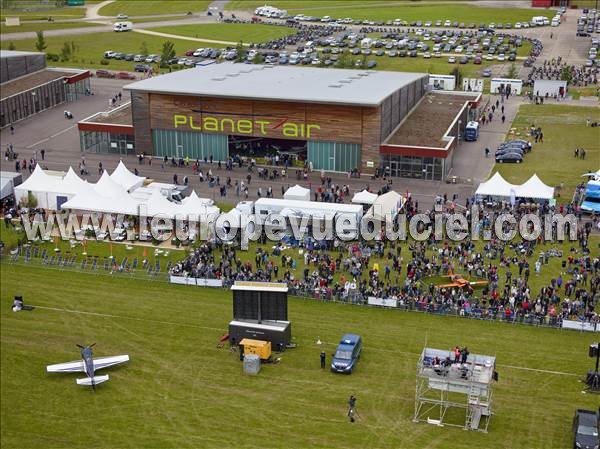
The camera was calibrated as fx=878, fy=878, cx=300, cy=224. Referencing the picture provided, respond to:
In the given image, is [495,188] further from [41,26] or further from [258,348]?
[41,26]

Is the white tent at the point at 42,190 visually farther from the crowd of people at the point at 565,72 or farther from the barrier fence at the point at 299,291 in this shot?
the crowd of people at the point at 565,72

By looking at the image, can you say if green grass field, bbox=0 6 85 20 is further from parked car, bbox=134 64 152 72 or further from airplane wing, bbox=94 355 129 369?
airplane wing, bbox=94 355 129 369

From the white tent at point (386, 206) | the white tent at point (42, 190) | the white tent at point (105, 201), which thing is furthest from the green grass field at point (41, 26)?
the white tent at point (386, 206)

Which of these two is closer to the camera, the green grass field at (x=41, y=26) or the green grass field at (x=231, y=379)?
the green grass field at (x=231, y=379)

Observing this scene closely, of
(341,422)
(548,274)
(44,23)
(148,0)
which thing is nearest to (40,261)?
(341,422)

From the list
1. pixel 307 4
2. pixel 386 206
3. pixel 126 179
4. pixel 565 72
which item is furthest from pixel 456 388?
pixel 307 4
